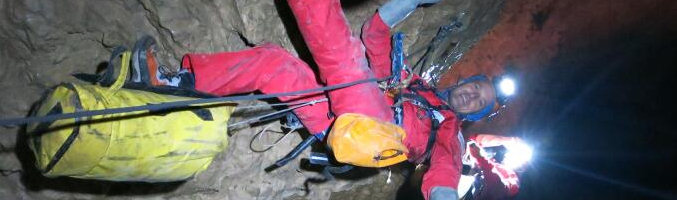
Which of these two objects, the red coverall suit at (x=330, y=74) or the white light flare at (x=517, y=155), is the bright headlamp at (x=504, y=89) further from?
the red coverall suit at (x=330, y=74)

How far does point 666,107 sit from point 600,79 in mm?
1846

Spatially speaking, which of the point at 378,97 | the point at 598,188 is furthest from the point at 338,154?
the point at 598,188

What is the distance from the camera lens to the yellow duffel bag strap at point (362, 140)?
81.9 inches

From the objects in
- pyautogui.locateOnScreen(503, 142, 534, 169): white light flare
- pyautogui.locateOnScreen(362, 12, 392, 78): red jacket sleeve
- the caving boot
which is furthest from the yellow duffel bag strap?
pyautogui.locateOnScreen(503, 142, 534, 169): white light flare

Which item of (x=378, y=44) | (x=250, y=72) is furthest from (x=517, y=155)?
(x=250, y=72)

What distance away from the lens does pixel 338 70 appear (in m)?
2.36

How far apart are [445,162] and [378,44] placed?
0.95 m

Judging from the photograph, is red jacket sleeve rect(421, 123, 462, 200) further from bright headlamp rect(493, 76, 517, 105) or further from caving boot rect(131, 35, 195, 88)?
caving boot rect(131, 35, 195, 88)

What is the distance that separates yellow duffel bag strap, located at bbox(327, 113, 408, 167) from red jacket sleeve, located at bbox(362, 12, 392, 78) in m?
0.81

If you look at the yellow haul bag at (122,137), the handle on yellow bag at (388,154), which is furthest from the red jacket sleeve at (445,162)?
the yellow haul bag at (122,137)

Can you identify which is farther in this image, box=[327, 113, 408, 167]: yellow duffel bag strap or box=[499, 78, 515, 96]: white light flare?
box=[499, 78, 515, 96]: white light flare

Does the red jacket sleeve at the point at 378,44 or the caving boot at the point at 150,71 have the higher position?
the red jacket sleeve at the point at 378,44

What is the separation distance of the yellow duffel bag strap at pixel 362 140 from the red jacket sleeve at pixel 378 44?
81cm

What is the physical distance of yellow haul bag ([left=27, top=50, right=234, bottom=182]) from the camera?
63.4 inches
